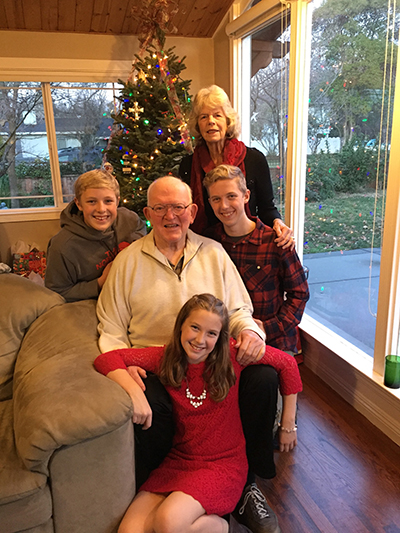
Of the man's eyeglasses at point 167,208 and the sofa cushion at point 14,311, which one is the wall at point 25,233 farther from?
the man's eyeglasses at point 167,208

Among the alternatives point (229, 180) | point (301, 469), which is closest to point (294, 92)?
point (229, 180)

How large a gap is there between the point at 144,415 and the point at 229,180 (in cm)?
101

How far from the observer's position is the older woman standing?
2180 millimetres

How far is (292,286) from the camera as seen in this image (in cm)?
196

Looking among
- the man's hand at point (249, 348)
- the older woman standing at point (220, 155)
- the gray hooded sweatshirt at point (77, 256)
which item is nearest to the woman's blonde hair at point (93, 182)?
the gray hooded sweatshirt at point (77, 256)

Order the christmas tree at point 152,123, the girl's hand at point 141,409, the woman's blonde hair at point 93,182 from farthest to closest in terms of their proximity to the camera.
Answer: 1. the christmas tree at point 152,123
2. the woman's blonde hair at point 93,182
3. the girl's hand at point 141,409

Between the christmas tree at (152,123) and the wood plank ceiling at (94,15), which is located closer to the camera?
the christmas tree at (152,123)

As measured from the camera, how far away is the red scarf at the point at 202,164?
2225 millimetres

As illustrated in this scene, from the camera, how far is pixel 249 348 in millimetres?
1572

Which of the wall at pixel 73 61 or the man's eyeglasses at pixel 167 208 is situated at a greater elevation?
the wall at pixel 73 61

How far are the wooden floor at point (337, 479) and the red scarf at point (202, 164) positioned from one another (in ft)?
3.95

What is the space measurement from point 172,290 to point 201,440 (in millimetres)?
586

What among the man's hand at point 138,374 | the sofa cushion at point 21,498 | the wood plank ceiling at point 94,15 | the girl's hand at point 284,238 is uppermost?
the wood plank ceiling at point 94,15

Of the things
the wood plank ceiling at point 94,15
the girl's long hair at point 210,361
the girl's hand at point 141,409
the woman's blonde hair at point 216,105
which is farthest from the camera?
the wood plank ceiling at point 94,15
